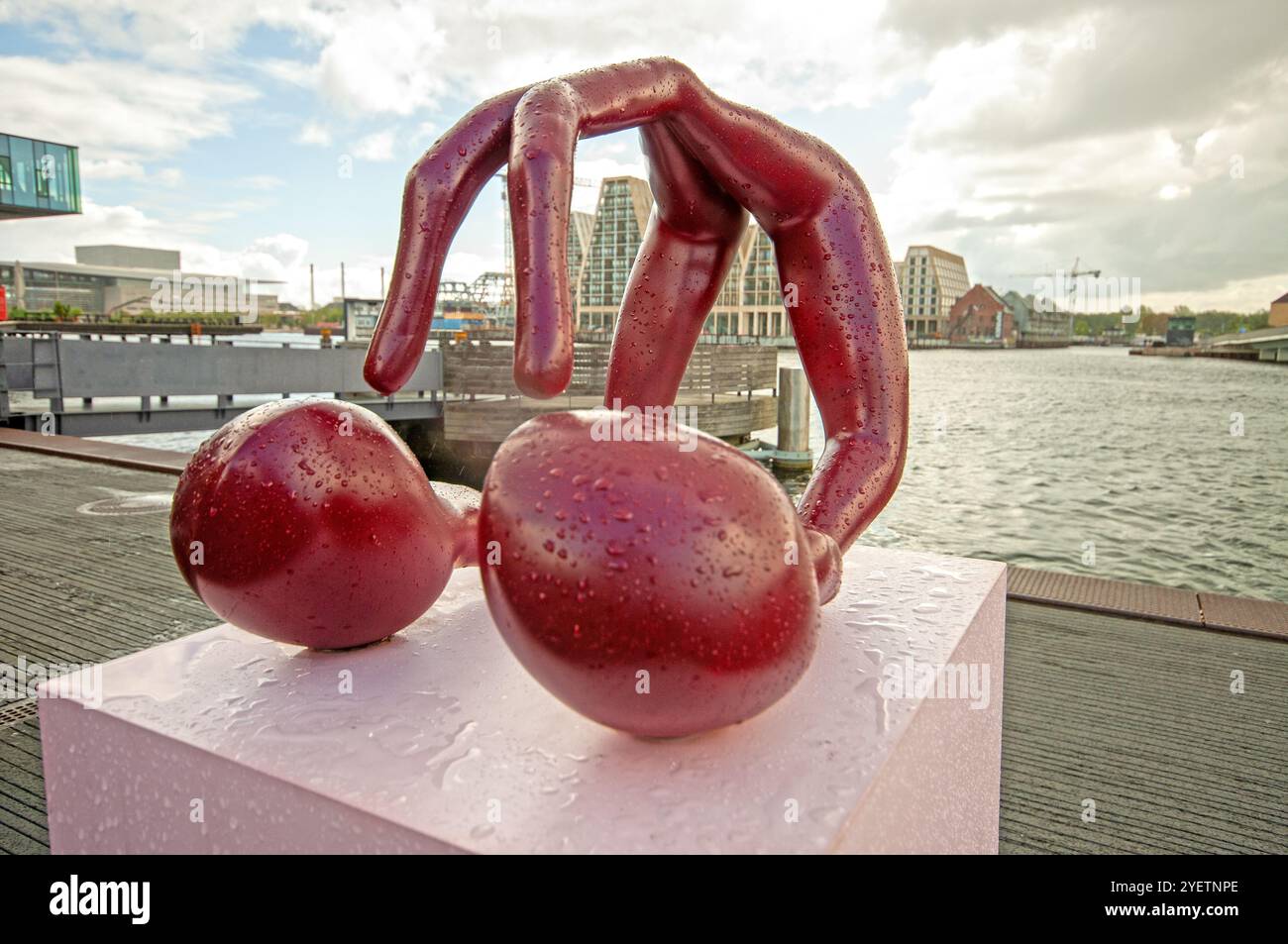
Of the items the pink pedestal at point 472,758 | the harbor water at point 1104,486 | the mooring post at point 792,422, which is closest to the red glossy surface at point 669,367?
the pink pedestal at point 472,758

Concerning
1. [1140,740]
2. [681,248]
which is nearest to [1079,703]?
[1140,740]

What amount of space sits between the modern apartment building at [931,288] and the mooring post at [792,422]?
80141 mm

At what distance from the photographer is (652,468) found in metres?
1.37

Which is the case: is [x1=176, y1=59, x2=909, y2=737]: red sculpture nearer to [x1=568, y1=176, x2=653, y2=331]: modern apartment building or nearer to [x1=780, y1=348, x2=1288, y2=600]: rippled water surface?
[x1=780, y1=348, x2=1288, y2=600]: rippled water surface

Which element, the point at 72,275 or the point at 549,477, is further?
the point at 72,275

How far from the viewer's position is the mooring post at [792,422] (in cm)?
1605

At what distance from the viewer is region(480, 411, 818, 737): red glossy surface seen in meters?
1.31

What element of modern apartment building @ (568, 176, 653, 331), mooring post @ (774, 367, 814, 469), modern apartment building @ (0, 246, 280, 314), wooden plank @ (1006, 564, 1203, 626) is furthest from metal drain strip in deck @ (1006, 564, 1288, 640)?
modern apartment building @ (0, 246, 280, 314)

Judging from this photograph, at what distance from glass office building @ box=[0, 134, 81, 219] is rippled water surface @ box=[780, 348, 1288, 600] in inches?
1023

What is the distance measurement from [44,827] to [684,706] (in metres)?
2.25
